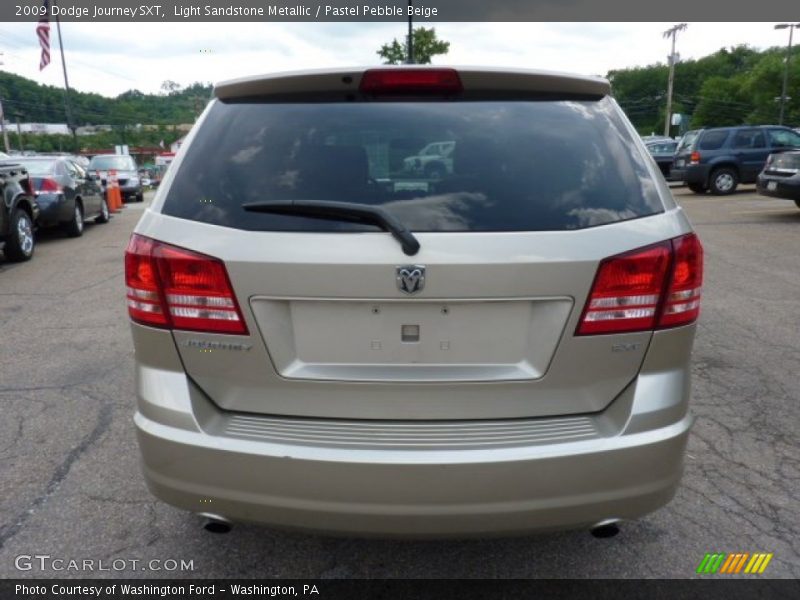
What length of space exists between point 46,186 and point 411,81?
1142 cm

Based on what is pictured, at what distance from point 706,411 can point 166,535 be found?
3.09 meters

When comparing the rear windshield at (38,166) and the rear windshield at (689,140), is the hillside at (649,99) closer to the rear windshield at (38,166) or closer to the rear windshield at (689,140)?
Result: the rear windshield at (689,140)

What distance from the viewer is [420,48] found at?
2897cm

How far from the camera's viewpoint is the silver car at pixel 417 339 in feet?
6.18

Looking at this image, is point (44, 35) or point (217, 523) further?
point (44, 35)

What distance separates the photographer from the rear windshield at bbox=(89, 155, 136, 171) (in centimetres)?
2377

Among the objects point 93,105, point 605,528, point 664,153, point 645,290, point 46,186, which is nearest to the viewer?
point 645,290

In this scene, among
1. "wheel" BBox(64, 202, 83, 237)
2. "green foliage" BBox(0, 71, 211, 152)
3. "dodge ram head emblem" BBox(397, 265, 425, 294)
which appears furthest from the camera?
"green foliage" BBox(0, 71, 211, 152)

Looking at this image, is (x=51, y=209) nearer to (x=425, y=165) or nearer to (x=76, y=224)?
(x=76, y=224)

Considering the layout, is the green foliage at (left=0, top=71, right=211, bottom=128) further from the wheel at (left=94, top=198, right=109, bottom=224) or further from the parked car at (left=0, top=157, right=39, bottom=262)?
the parked car at (left=0, top=157, right=39, bottom=262)

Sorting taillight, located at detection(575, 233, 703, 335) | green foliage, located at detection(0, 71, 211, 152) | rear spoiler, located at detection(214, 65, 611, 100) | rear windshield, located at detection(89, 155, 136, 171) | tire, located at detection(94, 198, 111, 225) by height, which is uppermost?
green foliage, located at detection(0, 71, 211, 152)

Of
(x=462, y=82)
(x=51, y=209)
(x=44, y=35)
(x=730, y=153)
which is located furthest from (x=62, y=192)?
(x=44, y=35)

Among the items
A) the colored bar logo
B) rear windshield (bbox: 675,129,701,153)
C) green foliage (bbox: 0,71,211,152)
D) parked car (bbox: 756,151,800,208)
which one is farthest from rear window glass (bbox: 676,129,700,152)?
green foliage (bbox: 0,71,211,152)

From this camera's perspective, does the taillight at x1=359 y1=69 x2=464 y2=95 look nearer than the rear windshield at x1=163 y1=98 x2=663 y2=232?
No
